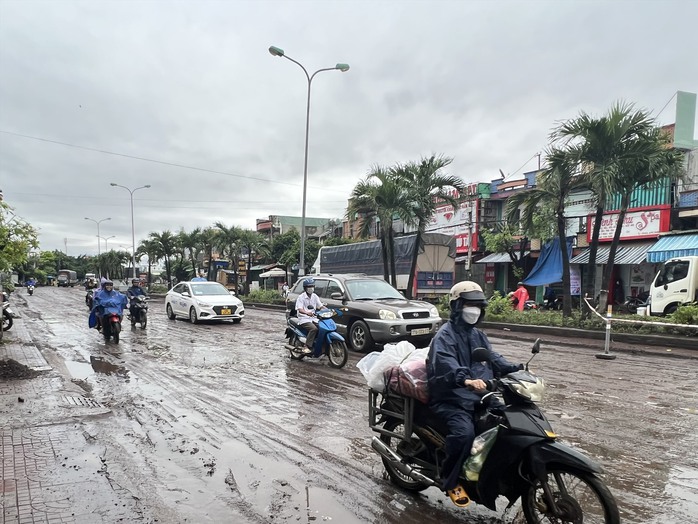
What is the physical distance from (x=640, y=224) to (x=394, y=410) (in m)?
22.6

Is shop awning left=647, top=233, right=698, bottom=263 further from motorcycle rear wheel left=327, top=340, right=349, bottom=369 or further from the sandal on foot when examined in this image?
the sandal on foot

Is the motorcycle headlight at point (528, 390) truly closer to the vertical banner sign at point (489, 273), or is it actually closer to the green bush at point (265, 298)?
the green bush at point (265, 298)

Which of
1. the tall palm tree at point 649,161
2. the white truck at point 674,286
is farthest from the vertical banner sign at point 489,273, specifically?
the tall palm tree at point 649,161

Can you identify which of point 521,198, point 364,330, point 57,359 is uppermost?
point 521,198

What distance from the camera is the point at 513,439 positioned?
3080 millimetres

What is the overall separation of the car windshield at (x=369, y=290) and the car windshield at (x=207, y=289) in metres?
8.41

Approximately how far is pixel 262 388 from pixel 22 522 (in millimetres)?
4304

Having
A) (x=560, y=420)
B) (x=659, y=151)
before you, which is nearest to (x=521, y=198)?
(x=659, y=151)

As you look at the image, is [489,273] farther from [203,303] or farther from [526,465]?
[526,465]

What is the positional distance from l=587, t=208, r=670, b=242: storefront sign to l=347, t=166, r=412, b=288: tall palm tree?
10528 mm

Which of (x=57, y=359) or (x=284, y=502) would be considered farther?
(x=57, y=359)

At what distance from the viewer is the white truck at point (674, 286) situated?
1576 cm

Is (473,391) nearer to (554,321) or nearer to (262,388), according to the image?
(262,388)

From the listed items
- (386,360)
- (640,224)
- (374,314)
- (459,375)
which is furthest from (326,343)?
(640,224)
